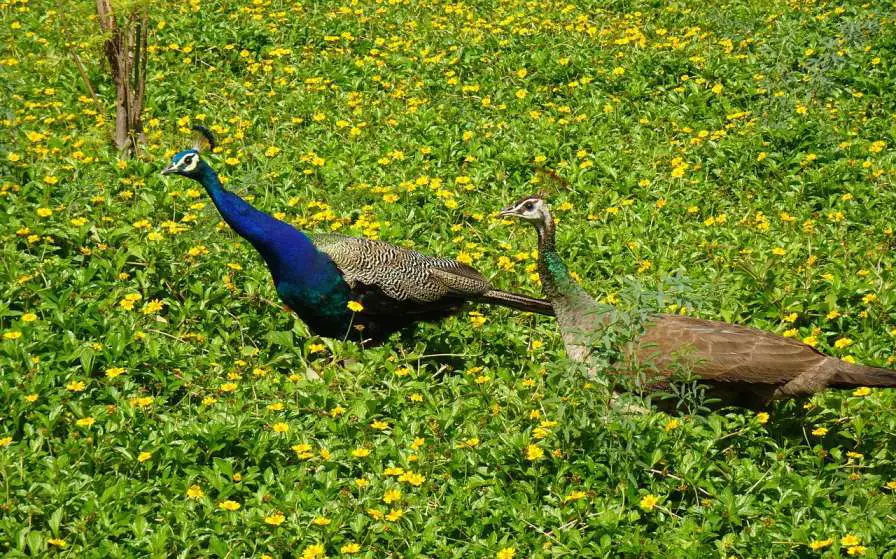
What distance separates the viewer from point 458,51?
31.7 feet

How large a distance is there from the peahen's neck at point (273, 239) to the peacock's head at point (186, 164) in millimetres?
194

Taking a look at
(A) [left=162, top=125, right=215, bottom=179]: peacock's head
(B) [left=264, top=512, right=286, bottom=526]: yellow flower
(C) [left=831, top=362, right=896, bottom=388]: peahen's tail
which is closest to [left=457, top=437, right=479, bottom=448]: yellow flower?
(B) [left=264, top=512, right=286, bottom=526]: yellow flower

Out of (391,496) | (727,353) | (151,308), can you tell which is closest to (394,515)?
(391,496)

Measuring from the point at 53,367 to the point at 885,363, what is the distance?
3.99 metres

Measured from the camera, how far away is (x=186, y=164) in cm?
615

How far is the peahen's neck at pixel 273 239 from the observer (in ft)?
19.5

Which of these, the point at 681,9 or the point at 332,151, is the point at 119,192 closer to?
the point at 332,151

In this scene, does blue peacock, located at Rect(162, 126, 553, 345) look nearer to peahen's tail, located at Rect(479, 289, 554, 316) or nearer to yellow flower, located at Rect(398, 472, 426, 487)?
peahen's tail, located at Rect(479, 289, 554, 316)

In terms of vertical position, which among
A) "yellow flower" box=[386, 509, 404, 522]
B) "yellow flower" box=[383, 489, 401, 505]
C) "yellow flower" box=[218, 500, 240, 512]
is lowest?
"yellow flower" box=[386, 509, 404, 522]

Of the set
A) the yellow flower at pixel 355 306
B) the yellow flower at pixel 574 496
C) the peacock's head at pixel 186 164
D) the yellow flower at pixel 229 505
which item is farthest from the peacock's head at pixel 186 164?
the yellow flower at pixel 574 496

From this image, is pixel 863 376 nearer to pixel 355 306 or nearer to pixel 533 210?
pixel 533 210

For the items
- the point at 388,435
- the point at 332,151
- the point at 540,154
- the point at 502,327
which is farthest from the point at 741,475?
the point at 332,151

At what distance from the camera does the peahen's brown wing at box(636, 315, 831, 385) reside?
16.9 feet

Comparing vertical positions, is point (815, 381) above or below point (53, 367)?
below
